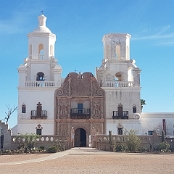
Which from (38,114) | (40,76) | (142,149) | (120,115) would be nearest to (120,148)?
(142,149)

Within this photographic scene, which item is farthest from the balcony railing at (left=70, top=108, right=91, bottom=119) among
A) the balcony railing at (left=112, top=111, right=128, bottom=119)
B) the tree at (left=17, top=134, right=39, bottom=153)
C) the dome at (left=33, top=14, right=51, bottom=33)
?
the tree at (left=17, top=134, right=39, bottom=153)

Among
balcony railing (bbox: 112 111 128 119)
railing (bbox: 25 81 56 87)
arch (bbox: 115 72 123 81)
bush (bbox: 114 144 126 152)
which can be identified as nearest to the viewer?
bush (bbox: 114 144 126 152)

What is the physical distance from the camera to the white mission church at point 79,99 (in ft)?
140

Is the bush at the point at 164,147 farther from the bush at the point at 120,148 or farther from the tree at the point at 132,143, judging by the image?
the bush at the point at 120,148

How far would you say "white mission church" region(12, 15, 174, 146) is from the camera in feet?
140

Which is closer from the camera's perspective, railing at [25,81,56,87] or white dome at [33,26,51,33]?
railing at [25,81,56,87]

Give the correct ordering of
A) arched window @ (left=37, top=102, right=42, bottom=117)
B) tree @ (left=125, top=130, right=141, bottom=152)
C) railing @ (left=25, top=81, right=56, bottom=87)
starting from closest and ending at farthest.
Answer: tree @ (left=125, top=130, right=141, bottom=152), arched window @ (left=37, top=102, right=42, bottom=117), railing @ (left=25, top=81, right=56, bottom=87)

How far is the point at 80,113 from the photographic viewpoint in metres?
43.2

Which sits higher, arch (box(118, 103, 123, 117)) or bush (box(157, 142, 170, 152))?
arch (box(118, 103, 123, 117))

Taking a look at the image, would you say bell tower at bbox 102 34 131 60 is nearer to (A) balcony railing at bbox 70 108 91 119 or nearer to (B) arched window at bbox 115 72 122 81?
(B) arched window at bbox 115 72 122 81

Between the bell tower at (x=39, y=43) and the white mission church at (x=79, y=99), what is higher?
the bell tower at (x=39, y=43)

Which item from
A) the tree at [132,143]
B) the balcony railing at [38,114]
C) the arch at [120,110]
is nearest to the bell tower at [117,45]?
the arch at [120,110]

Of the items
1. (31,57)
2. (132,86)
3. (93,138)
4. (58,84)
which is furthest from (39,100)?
(132,86)

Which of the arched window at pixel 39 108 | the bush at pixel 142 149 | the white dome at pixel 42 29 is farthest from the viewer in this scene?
the white dome at pixel 42 29
